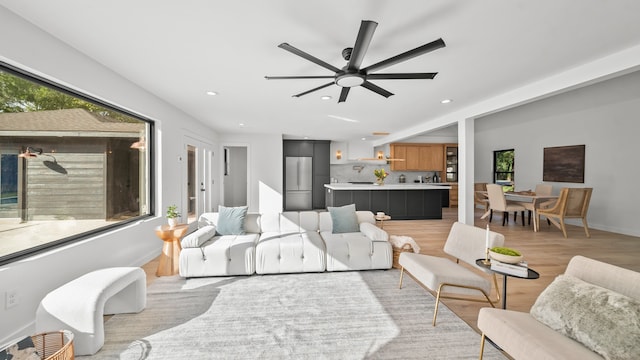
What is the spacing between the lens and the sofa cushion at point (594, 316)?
Result: 1.17m

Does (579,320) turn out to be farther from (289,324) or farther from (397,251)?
(397,251)

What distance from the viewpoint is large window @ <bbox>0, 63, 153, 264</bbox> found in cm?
200

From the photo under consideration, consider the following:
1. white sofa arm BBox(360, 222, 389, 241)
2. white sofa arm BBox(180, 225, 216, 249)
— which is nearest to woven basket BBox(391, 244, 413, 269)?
white sofa arm BBox(360, 222, 389, 241)

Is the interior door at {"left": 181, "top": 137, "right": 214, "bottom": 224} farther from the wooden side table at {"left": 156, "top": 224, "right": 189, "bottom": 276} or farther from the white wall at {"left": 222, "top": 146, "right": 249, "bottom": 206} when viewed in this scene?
the white wall at {"left": 222, "top": 146, "right": 249, "bottom": 206}

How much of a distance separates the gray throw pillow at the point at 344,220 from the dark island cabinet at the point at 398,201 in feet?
10.2

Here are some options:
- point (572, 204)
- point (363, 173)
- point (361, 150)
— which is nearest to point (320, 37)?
point (572, 204)

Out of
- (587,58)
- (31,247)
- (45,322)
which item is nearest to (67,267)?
(31,247)

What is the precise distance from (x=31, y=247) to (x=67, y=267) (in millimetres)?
320

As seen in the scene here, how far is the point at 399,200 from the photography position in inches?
269

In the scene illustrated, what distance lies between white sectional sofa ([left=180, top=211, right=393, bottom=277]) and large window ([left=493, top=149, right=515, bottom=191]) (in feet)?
22.6

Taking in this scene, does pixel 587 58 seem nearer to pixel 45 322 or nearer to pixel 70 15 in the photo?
pixel 70 15

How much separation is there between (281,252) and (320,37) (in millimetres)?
2401

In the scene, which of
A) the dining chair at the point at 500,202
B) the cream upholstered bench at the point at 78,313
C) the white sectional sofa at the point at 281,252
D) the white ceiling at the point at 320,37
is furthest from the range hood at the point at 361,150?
the cream upholstered bench at the point at 78,313

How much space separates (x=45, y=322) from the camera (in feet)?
5.72
